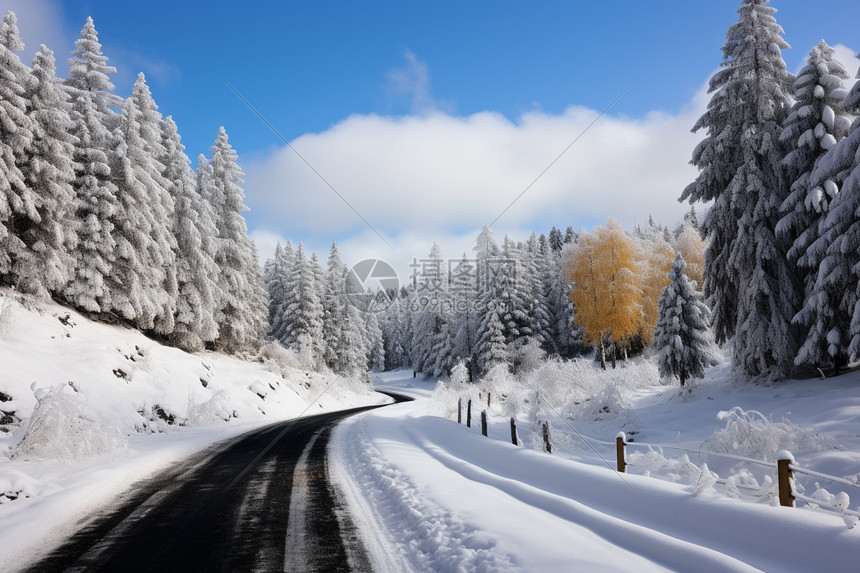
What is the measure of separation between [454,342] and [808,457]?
4205cm

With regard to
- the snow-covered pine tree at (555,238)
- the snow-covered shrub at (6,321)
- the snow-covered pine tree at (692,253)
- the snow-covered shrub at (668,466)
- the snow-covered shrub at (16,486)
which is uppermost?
the snow-covered pine tree at (555,238)

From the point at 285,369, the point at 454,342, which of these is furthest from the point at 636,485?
the point at 454,342

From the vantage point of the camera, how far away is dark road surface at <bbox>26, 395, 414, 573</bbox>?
17.3 feet

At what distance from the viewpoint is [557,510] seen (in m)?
7.52

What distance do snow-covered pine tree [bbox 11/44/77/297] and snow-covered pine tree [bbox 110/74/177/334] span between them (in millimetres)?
2256

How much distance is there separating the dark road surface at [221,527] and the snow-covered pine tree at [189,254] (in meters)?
19.1

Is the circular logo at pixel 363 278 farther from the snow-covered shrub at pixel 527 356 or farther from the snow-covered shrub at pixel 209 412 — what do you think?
the snow-covered shrub at pixel 209 412

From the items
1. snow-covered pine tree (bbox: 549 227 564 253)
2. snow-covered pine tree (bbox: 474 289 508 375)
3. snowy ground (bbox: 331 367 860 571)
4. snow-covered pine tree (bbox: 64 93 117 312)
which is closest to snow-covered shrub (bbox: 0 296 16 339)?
snow-covered pine tree (bbox: 64 93 117 312)

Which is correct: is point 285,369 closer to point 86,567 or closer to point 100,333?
point 100,333

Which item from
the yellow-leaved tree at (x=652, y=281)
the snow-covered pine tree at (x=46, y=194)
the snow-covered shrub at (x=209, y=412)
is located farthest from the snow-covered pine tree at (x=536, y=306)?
the snow-covered pine tree at (x=46, y=194)

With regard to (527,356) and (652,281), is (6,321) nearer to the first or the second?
(527,356)

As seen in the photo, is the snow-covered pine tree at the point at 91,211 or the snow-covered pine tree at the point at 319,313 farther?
the snow-covered pine tree at the point at 319,313

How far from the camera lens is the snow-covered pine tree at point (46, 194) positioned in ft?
63.4

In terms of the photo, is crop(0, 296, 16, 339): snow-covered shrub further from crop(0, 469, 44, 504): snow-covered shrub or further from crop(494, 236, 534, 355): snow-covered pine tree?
crop(494, 236, 534, 355): snow-covered pine tree
